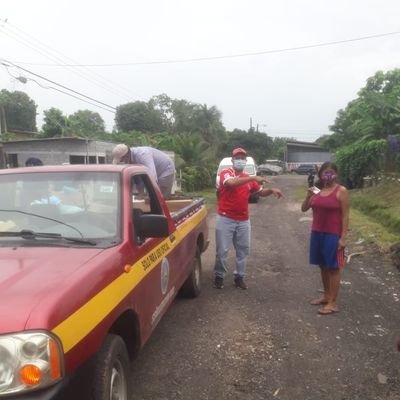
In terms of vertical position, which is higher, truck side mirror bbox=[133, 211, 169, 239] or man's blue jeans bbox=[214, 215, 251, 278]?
truck side mirror bbox=[133, 211, 169, 239]

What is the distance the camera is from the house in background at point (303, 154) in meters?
65.6

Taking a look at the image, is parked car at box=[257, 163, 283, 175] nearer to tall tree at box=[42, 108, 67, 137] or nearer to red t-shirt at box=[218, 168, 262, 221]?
tall tree at box=[42, 108, 67, 137]

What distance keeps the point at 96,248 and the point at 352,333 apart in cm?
311

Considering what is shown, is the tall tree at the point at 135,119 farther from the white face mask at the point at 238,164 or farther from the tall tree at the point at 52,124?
the white face mask at the point at 238,164

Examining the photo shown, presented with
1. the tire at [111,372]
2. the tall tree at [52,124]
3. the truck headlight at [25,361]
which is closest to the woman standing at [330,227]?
the tire at [111,372]

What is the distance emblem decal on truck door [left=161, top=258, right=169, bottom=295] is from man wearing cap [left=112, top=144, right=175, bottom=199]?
1577 mm

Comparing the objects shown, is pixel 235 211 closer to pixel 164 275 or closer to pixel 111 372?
pixel 164 275

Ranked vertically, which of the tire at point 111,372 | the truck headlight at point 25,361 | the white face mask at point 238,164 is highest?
the white face mask at point 238,164

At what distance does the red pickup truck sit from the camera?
2287mm

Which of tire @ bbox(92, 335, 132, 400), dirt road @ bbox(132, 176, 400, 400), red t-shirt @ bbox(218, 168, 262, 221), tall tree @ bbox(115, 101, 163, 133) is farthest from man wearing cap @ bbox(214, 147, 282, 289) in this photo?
tall tree @ bbox(115, 101, 163, 133)

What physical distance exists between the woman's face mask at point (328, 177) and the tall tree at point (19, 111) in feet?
176

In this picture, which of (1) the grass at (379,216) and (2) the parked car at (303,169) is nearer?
(1) the grass at (379,216)

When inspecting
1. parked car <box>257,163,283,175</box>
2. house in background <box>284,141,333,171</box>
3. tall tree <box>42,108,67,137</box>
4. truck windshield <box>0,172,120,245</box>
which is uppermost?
tall tree <box>42,108,67,137</box>

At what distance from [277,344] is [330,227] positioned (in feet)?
5.21
